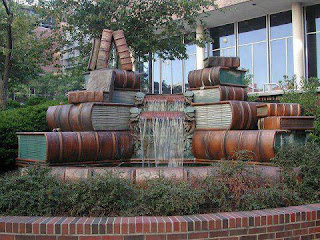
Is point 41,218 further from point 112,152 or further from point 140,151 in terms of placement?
point 140,151

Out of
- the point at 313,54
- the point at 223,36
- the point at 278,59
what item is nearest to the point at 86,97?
the point at 313,54

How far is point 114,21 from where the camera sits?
15688 mm

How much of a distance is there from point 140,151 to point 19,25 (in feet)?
44.3

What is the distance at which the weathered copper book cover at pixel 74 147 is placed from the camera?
606cm

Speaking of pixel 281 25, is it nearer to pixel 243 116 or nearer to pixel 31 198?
pixel 243 116

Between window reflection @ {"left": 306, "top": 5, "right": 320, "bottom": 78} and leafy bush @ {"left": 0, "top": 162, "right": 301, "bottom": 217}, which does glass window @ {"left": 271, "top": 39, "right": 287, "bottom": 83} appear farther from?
leafy bush @ {"left": 0, "top": 162, "right": 301, "bottom": 217}

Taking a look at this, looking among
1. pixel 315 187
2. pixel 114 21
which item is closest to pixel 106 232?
pixel 315 187

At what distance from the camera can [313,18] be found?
22.8 meters

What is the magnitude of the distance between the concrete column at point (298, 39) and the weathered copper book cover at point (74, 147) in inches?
671

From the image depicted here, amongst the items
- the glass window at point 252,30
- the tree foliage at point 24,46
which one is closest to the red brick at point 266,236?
the tree foliage at point 24,46

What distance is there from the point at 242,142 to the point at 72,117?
2979 millimetres

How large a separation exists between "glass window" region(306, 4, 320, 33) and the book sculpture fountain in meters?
16.8

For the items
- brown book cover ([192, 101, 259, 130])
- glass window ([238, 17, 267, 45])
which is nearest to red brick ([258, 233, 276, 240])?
brown book cover ([192, 101, 259, 130])

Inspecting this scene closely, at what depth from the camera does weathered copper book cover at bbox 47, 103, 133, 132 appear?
22.7 ft
